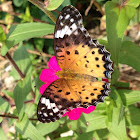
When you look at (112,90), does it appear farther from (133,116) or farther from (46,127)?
(46,127)

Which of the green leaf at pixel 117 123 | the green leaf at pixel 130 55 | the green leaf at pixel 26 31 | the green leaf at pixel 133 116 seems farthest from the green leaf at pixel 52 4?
the green leaf at pixel 133 116

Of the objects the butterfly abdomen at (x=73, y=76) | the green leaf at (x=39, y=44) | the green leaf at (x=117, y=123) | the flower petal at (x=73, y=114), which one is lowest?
the green leaf at (x=117, y=123)

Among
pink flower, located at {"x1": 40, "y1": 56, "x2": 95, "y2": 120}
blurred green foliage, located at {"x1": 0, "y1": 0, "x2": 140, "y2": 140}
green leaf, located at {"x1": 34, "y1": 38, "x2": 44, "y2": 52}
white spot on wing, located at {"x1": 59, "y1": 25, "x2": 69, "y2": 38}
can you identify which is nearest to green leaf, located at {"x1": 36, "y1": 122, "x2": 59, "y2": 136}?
blurred green foliage, located at {"x1": 0, "y1": 0, "x2": 140, "y2": 140}

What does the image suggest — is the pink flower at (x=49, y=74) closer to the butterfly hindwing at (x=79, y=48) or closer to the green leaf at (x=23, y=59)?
the butterfly hindwing at (x=79, y=48)

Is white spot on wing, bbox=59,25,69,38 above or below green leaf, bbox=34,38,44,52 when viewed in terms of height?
above

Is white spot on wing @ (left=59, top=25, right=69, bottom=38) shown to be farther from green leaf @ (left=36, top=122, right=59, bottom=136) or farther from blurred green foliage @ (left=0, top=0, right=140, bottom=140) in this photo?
green leaf @ (left=36, top=122, right=59, bottom=136)

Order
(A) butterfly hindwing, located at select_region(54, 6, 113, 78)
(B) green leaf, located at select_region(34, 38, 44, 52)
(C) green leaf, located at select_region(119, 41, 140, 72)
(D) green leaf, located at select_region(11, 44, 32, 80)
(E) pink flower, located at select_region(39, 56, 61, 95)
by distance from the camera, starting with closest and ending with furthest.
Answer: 1. (A) butterfly hindwing, located at select_region(54, 6, 113, 78)
2. (E) pink flower, located at select_region(39, 56, 61, 95)
3. (C) green leaf, located at select_region(119, 41, 140, 72)
4. (D) green leaf, located at select_region(11, 44, 32, 80)
5. (B) green leaf, located at select_region(34, 38, 44, 52)
